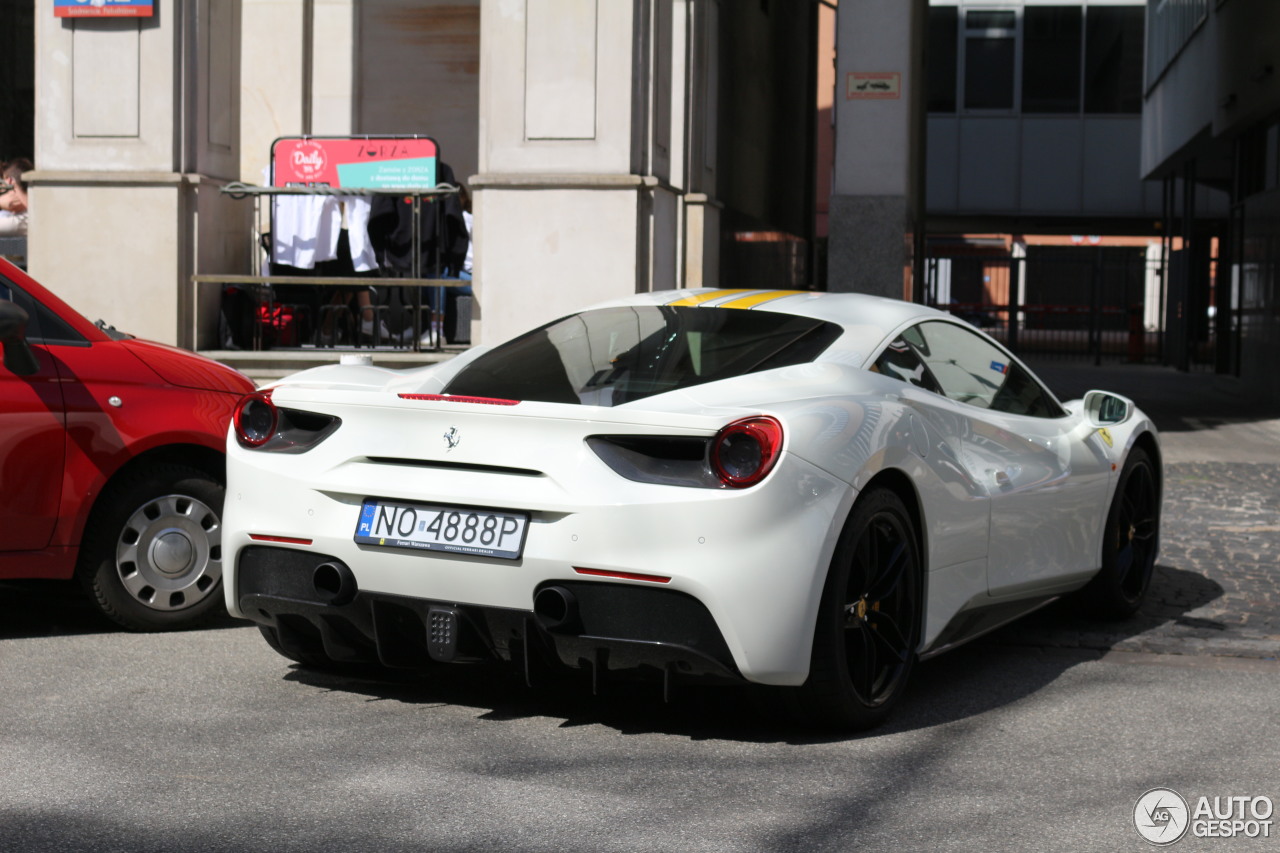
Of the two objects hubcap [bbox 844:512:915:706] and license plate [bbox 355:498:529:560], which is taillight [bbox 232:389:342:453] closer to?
license plate [bbox 355:498:529:560]

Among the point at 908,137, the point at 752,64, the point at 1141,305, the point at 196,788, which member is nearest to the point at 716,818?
the point at 196,788

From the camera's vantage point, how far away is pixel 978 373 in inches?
218

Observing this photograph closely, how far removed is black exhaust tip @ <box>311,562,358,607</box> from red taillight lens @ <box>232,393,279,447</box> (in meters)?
0.50

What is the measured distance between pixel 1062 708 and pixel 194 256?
29.6 feet

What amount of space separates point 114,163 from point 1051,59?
3257cm

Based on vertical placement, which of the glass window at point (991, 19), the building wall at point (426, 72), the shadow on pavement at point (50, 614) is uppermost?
the glass window at point (991, 19)

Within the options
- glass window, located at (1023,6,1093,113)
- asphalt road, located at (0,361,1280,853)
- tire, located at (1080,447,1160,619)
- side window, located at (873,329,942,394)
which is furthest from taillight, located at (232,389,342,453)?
glass window, located at (1023,6,1093,113)

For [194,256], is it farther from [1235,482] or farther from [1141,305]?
[1141,305]

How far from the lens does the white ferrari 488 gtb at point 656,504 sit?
412 centimetres

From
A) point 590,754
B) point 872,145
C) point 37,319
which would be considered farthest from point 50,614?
point 872,145

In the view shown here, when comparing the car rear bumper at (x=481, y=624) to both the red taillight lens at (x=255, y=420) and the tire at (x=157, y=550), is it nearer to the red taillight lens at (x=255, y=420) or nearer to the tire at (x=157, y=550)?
the red taillight lens at (x=255, y=420)

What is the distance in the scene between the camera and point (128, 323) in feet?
40.2

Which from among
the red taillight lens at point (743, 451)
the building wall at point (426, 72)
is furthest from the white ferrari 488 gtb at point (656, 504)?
the building wall at point (426, 72)

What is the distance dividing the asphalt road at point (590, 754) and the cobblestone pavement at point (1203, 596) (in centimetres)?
5
